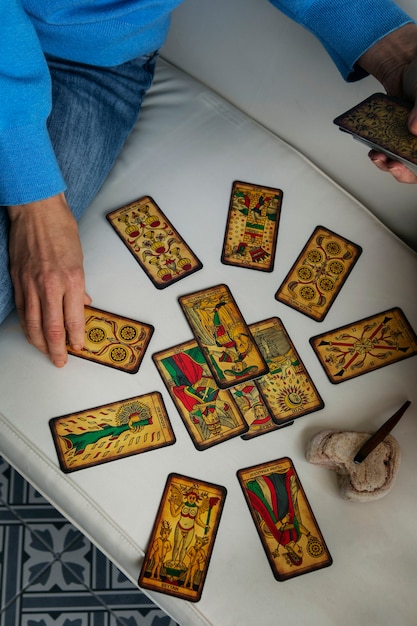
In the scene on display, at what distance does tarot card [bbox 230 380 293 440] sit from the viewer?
1.02 m

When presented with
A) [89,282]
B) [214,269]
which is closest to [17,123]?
[89,282]

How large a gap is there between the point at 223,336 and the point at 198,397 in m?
0.12

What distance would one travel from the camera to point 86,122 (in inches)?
45.1

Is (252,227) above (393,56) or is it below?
below

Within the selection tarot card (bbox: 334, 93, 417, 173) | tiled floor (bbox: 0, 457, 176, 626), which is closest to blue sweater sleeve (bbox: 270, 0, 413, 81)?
Result: tarot card (bbox: 334, 93, 417, 173)

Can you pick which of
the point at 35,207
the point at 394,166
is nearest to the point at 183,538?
the point at 35,207

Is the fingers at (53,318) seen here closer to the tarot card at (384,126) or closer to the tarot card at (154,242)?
the tarot card at (154,242)

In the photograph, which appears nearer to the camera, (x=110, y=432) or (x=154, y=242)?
(x=110, y=432)

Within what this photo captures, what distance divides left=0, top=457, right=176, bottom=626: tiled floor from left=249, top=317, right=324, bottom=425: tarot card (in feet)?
1.92

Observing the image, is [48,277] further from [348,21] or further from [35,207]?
[348,21]

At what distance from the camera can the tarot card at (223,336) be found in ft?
3.48

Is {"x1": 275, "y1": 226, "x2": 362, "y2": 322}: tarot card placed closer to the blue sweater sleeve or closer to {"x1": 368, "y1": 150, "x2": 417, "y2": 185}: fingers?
{"x1": 368, "y1": 150, "x2": 417, "y2": 185}: fingers

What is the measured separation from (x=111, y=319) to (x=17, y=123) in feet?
1.13

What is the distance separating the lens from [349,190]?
1282 mm
